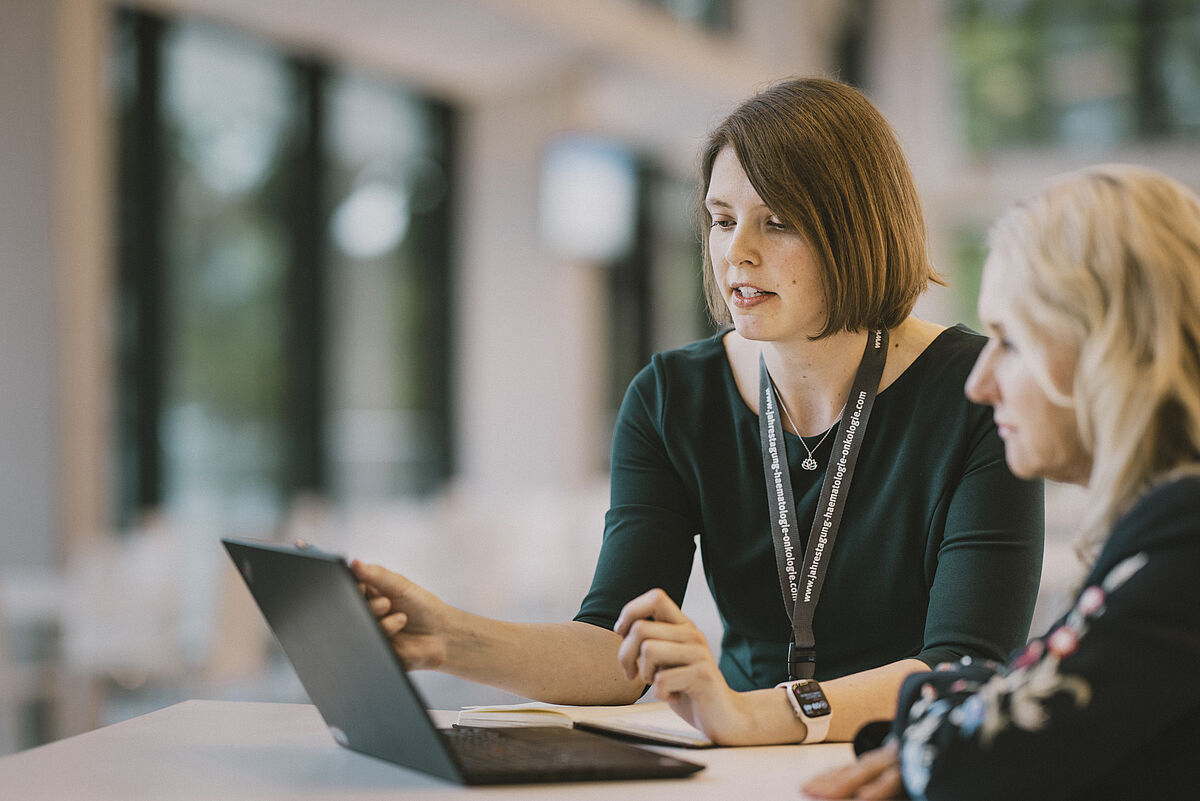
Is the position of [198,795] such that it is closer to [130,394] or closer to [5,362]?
[5,362]

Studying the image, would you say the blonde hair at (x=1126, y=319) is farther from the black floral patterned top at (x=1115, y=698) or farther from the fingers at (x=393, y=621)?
the fingers at (x=393, y=621)

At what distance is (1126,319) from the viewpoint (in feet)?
3.26

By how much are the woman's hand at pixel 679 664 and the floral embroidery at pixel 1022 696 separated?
0.87ft

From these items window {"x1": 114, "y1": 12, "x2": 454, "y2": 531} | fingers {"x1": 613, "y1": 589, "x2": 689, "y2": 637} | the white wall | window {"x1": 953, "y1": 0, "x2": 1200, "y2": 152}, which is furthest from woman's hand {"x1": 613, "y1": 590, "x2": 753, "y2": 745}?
window {"x1": 953, "y1": 0, "x2": 1200, "y2": 152}

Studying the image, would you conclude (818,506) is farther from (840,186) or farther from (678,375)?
(840,186)

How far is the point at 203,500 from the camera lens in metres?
6.56

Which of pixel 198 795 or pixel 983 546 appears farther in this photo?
pixel 983 546

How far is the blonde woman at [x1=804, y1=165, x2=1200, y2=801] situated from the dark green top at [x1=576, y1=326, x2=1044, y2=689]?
449mm

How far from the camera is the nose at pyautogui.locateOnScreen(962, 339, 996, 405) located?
114cm

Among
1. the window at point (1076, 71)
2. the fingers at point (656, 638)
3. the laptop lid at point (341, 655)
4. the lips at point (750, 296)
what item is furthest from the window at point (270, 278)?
the window at point (1076, 71)

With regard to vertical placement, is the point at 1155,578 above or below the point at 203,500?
above

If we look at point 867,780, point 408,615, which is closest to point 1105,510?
point 867,780

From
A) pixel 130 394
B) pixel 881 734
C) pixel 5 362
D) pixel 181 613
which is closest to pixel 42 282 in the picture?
pixel 5 362

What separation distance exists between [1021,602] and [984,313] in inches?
20.4
